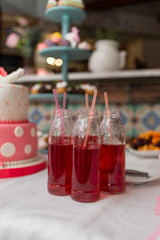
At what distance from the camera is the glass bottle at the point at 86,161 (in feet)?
2.31

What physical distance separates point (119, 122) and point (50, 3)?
1.53 meters

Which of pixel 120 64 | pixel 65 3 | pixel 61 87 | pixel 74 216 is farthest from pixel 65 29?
pixel 74 216

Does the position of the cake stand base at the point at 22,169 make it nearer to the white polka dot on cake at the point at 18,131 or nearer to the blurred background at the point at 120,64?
the white polka dot on cake at the point at 18,131

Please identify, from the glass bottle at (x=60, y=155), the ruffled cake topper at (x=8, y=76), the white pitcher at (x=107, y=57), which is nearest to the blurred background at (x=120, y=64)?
the white pitcher at (x=107, y=57)

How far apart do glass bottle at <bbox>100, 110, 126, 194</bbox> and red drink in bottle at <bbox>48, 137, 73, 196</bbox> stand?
0.11m

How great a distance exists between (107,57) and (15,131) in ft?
5.52

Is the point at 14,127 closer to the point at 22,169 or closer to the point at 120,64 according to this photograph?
the point at 22,169

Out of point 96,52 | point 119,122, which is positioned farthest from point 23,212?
point 96,52

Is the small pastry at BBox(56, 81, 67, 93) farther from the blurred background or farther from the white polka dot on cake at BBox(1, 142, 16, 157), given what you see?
the white polka dot on cake at BBox(1, 142, 16, 157)

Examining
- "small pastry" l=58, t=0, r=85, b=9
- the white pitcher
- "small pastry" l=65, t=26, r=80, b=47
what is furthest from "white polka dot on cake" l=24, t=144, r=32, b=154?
the white pitcher

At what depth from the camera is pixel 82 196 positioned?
70cm

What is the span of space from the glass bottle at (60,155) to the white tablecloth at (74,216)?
4 centimetres

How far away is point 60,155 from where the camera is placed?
79cm

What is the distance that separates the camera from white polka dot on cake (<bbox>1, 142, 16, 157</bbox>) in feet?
3.40
